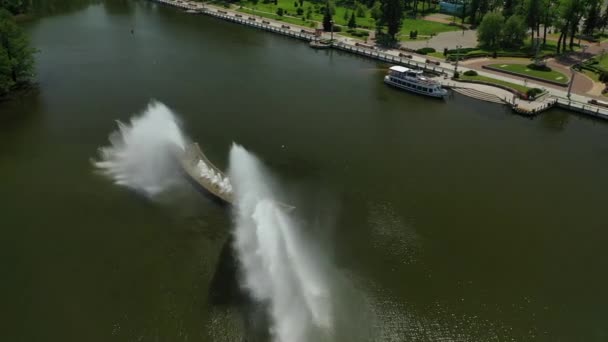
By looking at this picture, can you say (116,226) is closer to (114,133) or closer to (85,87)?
(114,133)

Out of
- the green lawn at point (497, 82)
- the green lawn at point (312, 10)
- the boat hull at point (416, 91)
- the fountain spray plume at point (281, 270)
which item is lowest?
the fountain spray plume at point (281, 270)

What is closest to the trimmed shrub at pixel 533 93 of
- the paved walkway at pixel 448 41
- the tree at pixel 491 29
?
the tree at pixel 491 29

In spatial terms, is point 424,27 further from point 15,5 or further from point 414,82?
A: point 15,5

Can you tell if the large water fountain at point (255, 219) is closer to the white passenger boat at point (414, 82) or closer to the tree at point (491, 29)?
the white passenger boat at point (414, 82)

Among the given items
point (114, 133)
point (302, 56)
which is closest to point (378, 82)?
point (302, 56)

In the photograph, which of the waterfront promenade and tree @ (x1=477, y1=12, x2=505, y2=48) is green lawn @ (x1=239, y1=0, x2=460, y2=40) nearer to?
the waterfront promenade

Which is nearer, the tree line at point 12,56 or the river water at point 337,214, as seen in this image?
the river water at point 337,214

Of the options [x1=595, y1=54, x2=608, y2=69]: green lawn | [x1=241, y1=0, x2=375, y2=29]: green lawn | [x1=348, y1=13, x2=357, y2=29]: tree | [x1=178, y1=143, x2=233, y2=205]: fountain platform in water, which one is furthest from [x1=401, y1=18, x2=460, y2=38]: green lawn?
[x1=178, y1=143, x2=233, y2=205]: fountain platform in water

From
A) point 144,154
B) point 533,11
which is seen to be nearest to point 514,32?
point 533,11
